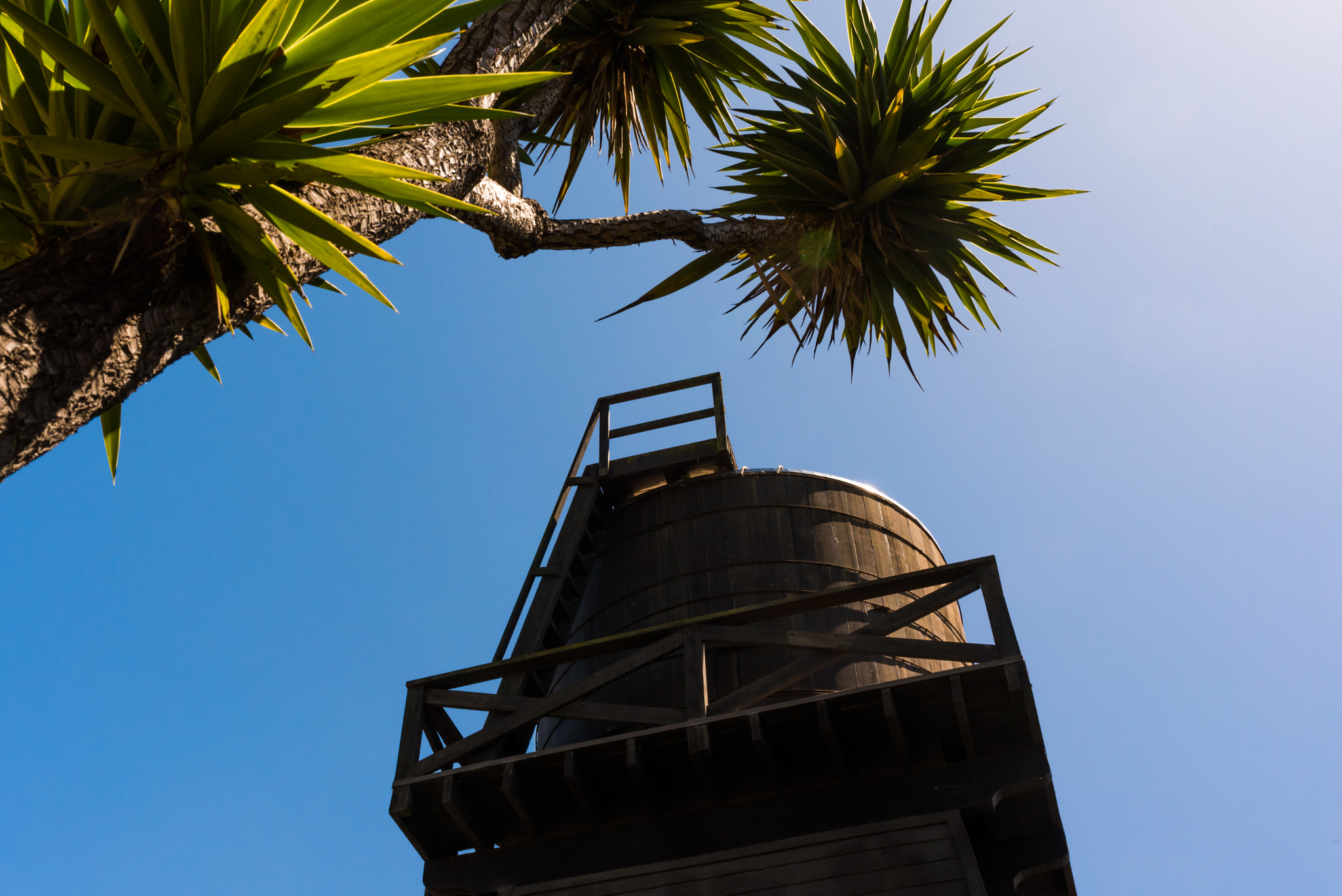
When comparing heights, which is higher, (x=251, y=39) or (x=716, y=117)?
(x=716, y=117)

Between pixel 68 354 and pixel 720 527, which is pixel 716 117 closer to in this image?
pixel 720 527

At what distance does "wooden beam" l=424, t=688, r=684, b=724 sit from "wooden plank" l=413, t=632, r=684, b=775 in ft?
0.16

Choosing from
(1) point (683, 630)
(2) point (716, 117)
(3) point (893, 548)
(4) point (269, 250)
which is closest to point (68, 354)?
(4) point (269, 250)

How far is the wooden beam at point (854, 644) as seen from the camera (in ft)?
18.9

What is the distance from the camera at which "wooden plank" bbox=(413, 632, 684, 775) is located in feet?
20.5

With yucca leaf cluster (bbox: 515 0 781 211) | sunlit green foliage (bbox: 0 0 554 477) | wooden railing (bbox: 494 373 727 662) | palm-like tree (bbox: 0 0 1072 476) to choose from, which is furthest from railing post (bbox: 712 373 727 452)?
sunlit green foliage (bbox: 0 0 554 477)

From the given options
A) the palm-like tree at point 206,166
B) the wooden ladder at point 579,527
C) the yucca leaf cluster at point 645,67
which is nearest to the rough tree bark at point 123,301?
the palm-like tree at point 206,166

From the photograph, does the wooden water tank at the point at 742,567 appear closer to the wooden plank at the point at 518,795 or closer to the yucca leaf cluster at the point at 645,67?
the wooden plank at the point at 518,795

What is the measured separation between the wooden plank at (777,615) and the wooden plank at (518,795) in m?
0.81

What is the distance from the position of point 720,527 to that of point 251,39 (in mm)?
6377

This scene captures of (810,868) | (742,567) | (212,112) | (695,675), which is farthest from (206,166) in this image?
(742,567)

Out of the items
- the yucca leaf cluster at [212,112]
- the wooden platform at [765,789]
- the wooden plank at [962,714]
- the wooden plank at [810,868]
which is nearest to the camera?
the yucca leaf cluster at [212,112]

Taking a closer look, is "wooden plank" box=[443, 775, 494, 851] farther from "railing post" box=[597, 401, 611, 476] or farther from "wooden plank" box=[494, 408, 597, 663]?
"railing post" box=[597, 401, 611, 476]

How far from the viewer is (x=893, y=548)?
8.57m
